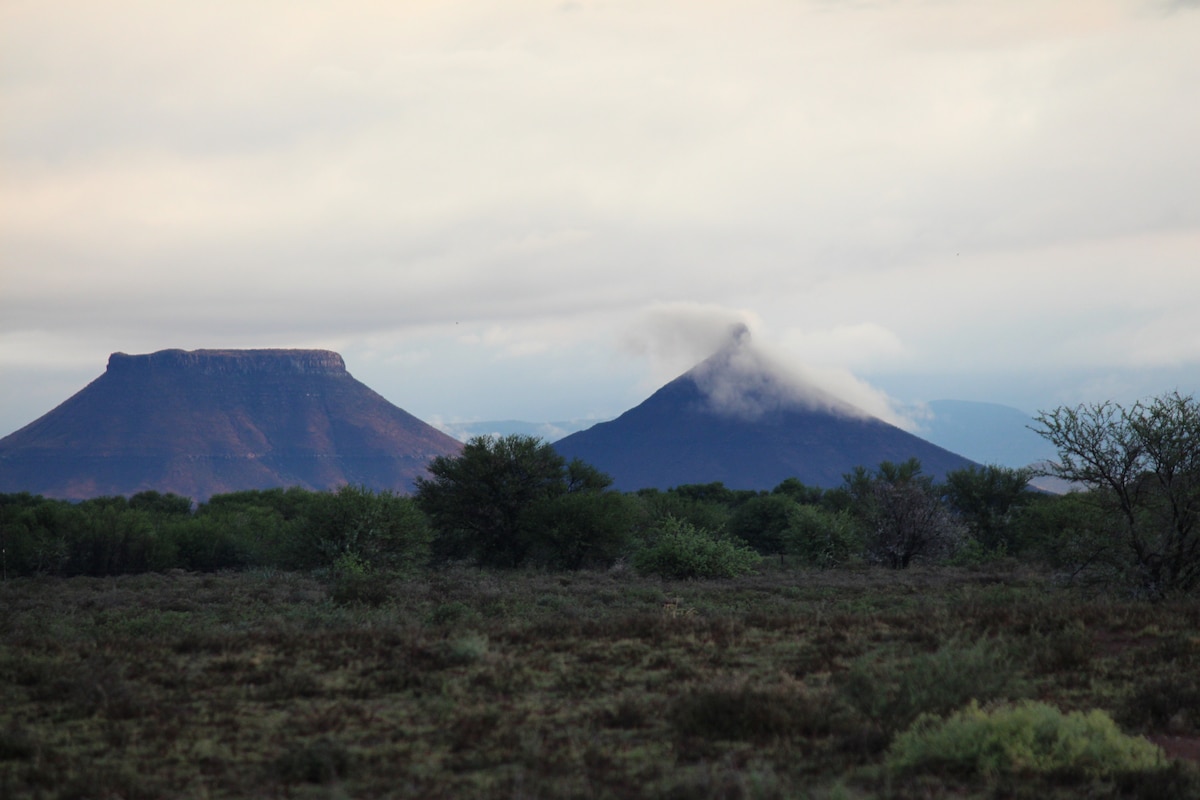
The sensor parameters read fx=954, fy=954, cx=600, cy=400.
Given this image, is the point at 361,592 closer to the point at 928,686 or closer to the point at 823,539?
the point at 928,686

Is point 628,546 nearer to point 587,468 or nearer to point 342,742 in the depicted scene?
point 587,468

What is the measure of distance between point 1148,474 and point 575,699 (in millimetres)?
15885

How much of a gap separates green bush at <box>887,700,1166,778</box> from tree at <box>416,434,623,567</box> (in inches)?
1357

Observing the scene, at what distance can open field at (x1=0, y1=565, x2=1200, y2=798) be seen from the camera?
882cm

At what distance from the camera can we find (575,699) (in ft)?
40.0

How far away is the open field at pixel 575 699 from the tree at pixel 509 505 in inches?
906

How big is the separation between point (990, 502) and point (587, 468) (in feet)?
87.7

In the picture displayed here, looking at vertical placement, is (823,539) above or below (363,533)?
below

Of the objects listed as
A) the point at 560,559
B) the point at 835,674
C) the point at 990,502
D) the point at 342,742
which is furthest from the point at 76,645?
the point at 990,502

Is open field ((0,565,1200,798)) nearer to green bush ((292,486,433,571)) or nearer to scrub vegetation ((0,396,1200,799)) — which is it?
scrub vegetation ((0,396,1200,799))

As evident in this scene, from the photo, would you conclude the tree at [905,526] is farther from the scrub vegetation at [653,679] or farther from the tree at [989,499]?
the tree at [989,499]

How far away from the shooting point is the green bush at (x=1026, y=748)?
29.6 ft

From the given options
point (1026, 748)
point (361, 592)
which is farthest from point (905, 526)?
point (1026, 748)

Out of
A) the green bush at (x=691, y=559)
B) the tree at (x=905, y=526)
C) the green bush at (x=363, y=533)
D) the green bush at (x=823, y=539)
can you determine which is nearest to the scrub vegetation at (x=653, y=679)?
the green bush at (x=691, y=559)
